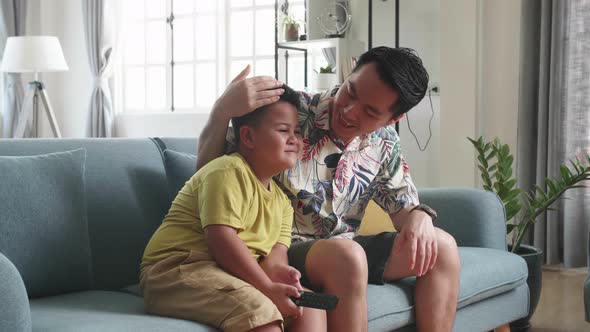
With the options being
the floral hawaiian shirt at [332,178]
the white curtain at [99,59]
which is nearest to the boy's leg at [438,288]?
the floral hawaiian shirt at [332,178]

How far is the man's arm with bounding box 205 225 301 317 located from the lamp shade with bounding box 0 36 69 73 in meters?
4.49

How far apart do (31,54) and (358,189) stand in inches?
167

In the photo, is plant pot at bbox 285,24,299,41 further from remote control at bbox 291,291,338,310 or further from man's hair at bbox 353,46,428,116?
remote control at bbox 291,291,338,310

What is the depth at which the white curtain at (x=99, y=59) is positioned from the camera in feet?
22.0

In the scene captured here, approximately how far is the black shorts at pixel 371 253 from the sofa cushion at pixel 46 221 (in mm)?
499

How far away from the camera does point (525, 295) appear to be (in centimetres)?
253

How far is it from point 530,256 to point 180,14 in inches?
174

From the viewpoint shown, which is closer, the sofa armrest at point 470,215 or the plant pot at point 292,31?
the sofa armrest at point 470,215

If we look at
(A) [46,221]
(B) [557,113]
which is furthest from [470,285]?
(B) [557,113]

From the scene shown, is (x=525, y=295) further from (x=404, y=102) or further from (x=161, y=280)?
(x=161, y=280)

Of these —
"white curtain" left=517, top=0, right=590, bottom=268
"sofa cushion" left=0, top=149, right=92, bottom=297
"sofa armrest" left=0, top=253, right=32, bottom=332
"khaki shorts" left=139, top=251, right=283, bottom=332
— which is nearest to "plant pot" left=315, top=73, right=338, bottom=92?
"white curtain" left=517, top=0, right=590, bottom=268

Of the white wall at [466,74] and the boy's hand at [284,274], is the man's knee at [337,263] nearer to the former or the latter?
the boy's hand at [284,274]

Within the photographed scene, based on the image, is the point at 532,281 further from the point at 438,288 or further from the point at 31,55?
the point at 31,55

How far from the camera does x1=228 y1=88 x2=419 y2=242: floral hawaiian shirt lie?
1988 millimetres
